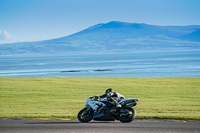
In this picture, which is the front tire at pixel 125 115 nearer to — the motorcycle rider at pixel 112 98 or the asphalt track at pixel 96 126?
the asphalt track at pixel 96 126

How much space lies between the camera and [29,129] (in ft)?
35.9

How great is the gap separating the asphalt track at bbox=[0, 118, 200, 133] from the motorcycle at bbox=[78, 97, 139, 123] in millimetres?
232

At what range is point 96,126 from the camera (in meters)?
11.4

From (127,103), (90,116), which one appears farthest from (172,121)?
(90,116)

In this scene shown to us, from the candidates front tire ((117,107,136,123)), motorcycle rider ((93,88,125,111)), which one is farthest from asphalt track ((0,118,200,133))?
motorcycle rider ((93,88,125,111))

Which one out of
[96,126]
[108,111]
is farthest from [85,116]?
[96,126]

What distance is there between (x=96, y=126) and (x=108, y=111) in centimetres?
86

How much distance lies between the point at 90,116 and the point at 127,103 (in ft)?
5.55

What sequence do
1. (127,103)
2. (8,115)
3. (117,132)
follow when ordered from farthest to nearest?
(8,115)
(127,103)
(117,132)

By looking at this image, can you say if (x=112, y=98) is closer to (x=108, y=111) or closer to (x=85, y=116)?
(x=108, y=111)

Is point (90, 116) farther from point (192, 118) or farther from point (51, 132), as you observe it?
point (192, 118)

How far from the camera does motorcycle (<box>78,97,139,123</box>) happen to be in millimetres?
11781

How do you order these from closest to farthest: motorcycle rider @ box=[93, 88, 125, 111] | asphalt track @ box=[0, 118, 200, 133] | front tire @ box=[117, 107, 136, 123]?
asphalt track @ box=[0, 118, 200, 133]
front tire @ box=[117, 107, 136, 123]
motorcycle rider @ box=[93, 88, 125, 111]

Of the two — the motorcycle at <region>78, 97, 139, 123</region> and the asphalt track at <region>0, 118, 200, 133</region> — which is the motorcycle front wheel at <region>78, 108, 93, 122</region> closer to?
the motorcycle at <region>78, 97, 139, 123</region>
